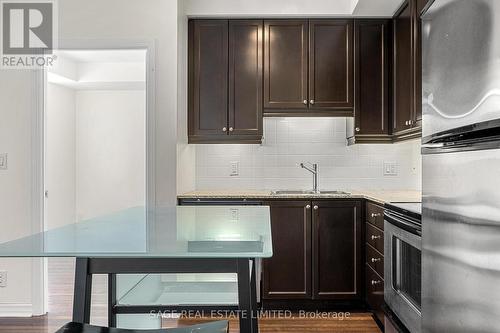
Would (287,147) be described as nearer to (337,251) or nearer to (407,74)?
(337,251)

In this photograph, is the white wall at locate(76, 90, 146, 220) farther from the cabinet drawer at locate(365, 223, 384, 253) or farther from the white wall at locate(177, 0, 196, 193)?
the cabinet drawer at locate(365, 223, 384, 253)

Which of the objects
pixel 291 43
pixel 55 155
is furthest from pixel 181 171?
pixel 55 155

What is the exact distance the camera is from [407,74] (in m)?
3.14

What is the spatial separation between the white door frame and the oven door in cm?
Answer: 177

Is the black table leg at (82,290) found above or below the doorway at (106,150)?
below

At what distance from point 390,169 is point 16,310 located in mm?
3281

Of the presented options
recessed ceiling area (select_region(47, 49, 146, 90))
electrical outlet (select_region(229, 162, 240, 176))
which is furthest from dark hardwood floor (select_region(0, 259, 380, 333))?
recessed ceiling area (select_region(47, 49, 146, 90))

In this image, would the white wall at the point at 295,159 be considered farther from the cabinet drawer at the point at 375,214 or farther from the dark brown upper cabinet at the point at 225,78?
the cabinet drawer at the point at 375,214

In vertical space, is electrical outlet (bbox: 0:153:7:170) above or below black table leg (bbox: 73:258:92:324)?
above

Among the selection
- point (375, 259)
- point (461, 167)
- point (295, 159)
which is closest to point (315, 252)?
point (375, 259)

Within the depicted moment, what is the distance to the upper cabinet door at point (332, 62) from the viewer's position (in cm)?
361

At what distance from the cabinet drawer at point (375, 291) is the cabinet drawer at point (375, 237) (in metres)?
0.20

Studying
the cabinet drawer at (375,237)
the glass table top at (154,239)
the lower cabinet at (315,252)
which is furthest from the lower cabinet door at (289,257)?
the glass table top at (154,239)

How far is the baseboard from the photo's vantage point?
10.7ft
